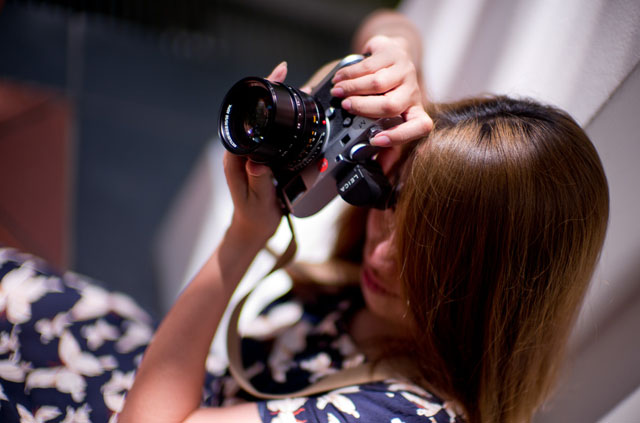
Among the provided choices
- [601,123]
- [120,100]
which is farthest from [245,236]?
[120,100]

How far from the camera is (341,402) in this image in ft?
1.63

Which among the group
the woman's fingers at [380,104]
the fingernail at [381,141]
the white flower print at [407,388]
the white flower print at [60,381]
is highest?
the woman's fingers at [380,104]

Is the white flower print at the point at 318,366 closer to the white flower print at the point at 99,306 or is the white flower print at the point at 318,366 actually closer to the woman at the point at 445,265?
the woman at the point at 445,265

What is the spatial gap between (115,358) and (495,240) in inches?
20.7

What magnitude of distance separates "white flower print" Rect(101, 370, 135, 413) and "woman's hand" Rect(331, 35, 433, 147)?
1.52 feet

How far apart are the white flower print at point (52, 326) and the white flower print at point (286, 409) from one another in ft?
1.03

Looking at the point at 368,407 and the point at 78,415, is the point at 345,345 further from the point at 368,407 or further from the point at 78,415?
the point at 78,415

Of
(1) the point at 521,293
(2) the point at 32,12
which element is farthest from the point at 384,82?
(2) the point at 32,12

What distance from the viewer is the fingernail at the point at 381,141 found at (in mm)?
443

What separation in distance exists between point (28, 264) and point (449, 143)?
23.5 inches

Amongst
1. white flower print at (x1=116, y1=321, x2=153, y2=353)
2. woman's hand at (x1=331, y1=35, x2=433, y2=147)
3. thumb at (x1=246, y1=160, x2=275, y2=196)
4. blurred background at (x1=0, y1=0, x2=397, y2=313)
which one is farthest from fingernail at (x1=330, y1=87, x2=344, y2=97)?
blurred background at (x1=0, y1=0, x2=397, y2=313)

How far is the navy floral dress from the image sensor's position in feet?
1.64

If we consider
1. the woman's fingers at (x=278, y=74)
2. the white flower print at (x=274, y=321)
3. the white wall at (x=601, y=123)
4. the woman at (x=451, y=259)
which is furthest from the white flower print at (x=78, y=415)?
the white wall at (x=601, y=123)

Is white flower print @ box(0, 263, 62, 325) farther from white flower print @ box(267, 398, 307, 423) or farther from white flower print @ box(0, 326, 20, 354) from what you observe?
white flower print @ box(267, 398, 307, 423)
